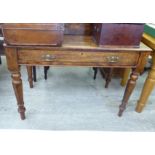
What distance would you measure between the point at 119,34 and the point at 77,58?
25cm

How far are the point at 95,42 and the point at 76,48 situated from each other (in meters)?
0.14

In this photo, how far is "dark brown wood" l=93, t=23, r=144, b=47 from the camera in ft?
3.08

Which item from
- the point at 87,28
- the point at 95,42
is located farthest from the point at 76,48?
the point at 87,28

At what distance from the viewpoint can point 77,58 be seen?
1.02 metres

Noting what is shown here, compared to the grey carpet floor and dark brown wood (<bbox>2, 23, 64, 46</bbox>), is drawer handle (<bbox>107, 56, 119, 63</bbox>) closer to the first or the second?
dark brown wood (<bbox>2, 23, 64, 46</bbox>)

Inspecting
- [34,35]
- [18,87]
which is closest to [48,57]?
[34,35]

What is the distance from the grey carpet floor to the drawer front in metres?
0.47

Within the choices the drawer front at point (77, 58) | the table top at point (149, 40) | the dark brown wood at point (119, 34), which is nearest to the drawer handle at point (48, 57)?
the drawer front at point (77, 58)

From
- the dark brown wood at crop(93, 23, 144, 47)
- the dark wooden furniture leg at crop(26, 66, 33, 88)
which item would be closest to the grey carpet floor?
the dark wooden furniture leg at crop(26, 66, 33, 88)

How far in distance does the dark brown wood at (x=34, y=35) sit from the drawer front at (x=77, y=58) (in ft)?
0.21

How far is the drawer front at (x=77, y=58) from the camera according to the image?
991 mm
